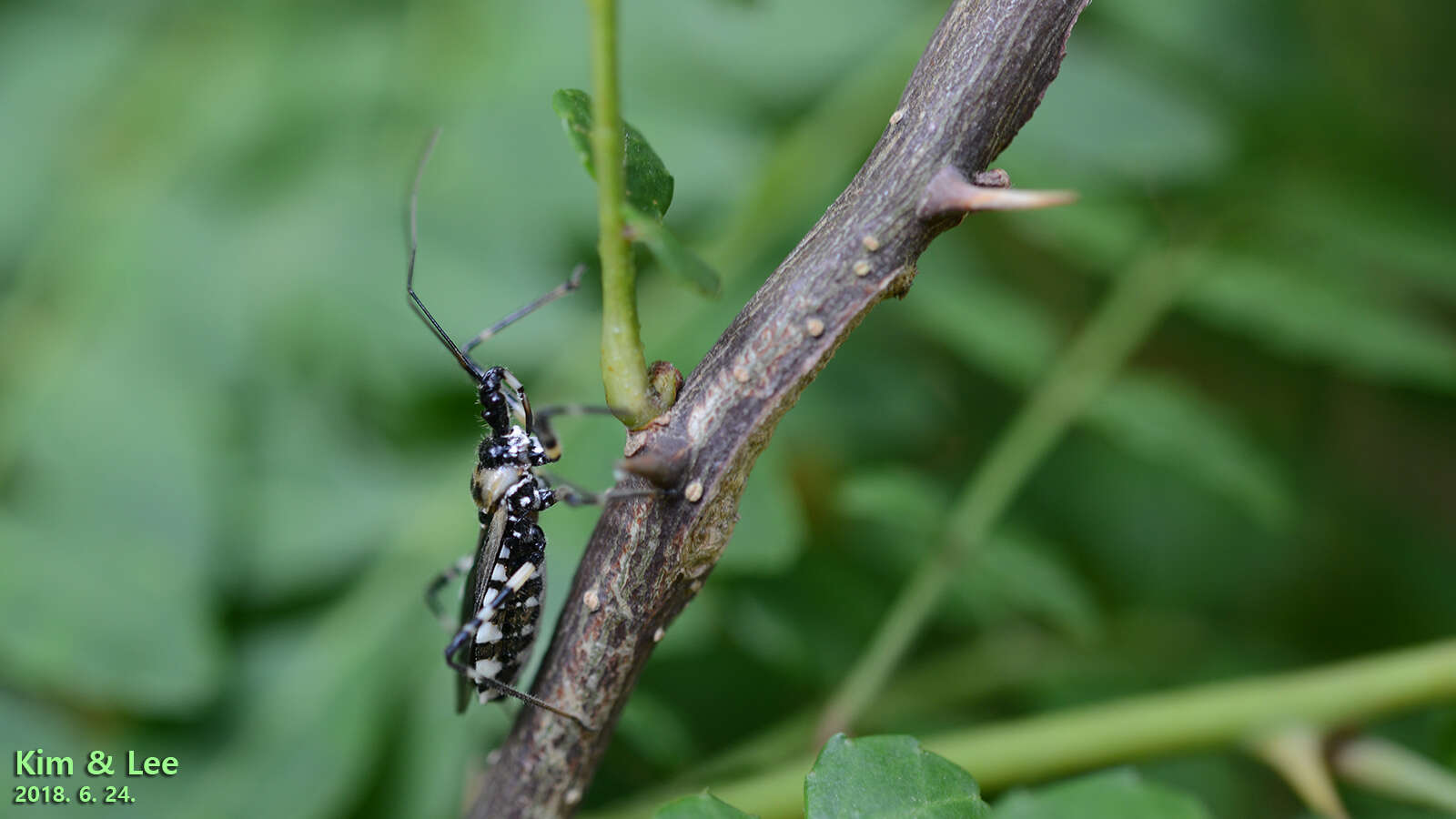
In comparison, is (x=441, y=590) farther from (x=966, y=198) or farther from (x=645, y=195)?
(x=966, y=198)

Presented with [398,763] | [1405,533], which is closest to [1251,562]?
[1405,533]

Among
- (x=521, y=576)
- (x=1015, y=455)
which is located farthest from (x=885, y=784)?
(x=1015, y=455)

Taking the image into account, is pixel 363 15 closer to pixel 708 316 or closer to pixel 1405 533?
pixel 708 316

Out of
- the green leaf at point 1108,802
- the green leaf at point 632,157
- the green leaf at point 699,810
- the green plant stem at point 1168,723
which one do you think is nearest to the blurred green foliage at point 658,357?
the green plant stem at point 1168,723

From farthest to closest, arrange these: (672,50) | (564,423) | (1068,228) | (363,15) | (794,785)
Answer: (363,15), (672,50), (1068,228), (564,423), (794,785)

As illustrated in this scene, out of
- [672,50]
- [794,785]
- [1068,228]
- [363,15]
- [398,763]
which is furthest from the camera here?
[363,15]

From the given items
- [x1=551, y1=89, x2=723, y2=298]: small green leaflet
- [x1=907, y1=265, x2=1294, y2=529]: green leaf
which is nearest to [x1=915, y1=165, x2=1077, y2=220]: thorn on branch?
[x1=551, y1=89, x2=723, y2=298]: small green leaflet

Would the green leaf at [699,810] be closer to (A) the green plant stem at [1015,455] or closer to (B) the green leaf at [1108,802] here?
(B) the green leaf at [1108,802]
